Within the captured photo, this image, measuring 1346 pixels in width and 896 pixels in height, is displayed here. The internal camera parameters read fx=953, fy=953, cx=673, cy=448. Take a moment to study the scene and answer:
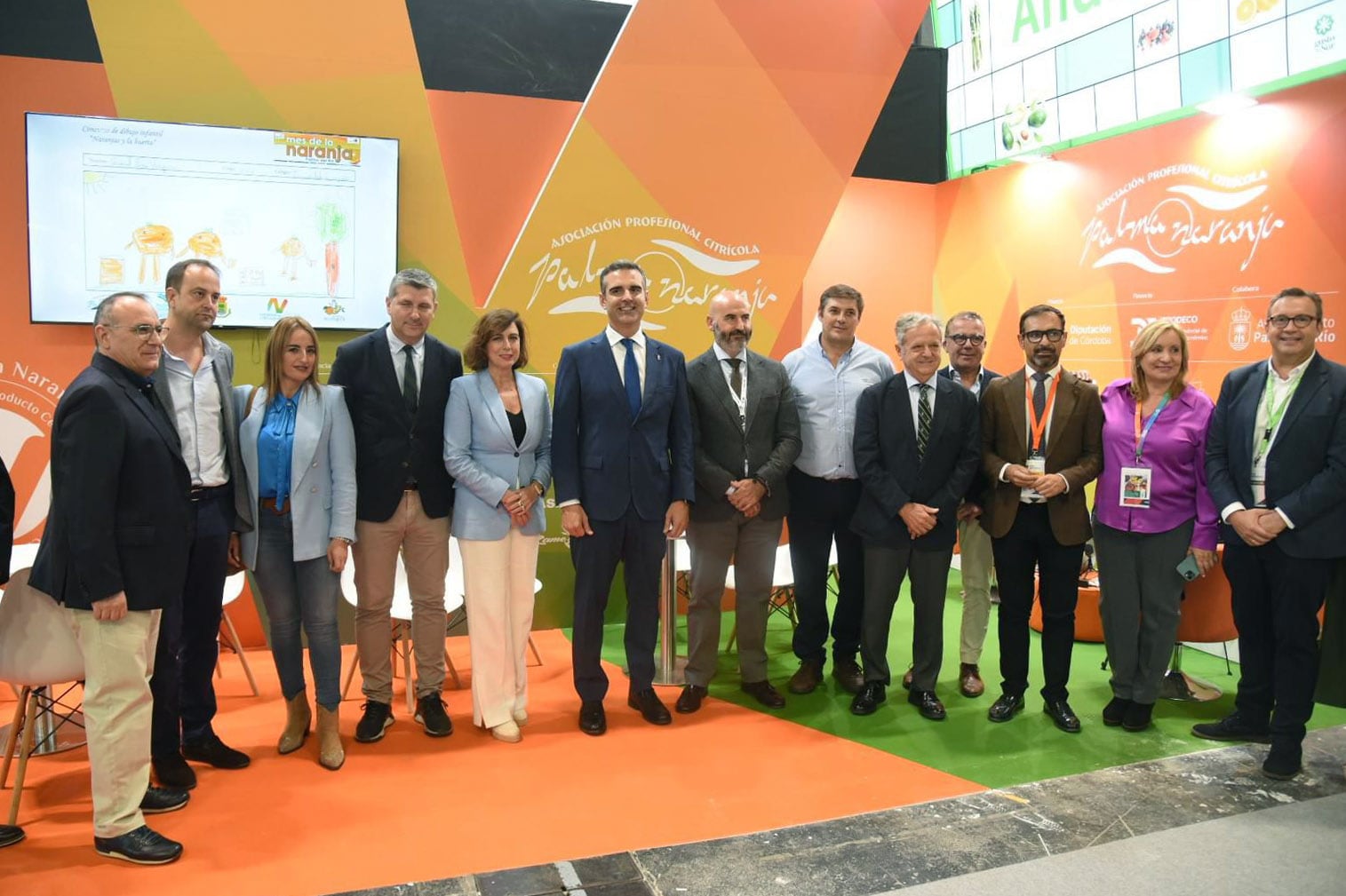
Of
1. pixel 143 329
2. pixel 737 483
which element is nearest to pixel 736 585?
pixel 737 483

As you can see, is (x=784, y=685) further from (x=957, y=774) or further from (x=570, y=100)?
(x=570, y=100)

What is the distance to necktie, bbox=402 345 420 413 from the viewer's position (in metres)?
3.68

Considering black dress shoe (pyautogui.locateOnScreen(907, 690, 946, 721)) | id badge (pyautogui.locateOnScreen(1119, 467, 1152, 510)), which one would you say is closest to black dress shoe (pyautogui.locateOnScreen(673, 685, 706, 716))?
black dress shoe (pyautogui.locateOnScreen(907, 690, 946, 721))

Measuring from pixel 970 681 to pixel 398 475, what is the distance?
275 centimetres

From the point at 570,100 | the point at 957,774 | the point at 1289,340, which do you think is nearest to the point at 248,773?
the point at 957,774

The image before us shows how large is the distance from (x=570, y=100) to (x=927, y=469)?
2.92 metres

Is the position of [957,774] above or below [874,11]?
below

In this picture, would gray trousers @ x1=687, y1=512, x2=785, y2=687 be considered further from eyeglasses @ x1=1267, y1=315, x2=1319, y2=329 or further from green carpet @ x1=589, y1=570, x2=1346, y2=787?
eyeglasses @ x1=1267, y1=315, x2=1319, y2=329

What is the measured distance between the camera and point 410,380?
370 cm

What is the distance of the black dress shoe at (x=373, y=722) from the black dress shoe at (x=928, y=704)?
2.23 metres

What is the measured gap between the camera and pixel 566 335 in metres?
5.32

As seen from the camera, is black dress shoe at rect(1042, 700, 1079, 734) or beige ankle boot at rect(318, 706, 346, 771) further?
black dress shoe at rect(1042, 700, 1079, 734)

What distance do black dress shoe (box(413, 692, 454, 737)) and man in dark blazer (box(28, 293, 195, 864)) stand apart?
1.11 meters

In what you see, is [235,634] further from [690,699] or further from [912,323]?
[912,323]
